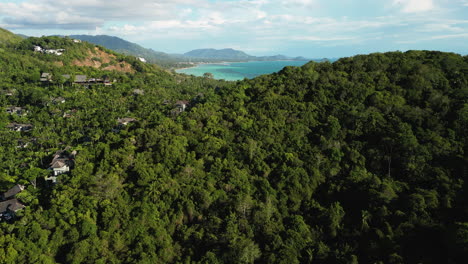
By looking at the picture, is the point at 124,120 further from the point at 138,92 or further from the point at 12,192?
the point at 12,192

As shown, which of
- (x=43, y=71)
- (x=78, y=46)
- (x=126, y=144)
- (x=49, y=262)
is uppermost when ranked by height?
(x=78, y=46)

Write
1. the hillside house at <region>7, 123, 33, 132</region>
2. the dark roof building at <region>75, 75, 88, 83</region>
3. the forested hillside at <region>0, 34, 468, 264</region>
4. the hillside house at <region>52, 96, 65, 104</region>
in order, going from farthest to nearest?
the dark roof building at <region>75, 75, 88, 83</region> → the hillside house at <region>52, 96, 65, 104</region> → the hillside house at <region>7, 123, 33, 132</region> → the forested hillside at <region>0, 34, 468, 264</region>

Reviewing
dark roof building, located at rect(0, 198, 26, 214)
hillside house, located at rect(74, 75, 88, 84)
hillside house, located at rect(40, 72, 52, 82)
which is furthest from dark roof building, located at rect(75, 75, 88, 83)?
dark roof building, located at rect(0, 198, 26, 214)

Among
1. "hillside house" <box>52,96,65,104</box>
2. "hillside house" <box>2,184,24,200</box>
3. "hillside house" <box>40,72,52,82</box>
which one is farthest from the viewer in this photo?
"hillside house" <box>40,72,52,82</box>

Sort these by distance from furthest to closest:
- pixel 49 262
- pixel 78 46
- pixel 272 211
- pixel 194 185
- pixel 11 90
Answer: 1. pixel 78 46
2. pixel 11 90
3. pixel 194 185
4. pixel 272 211
5. pixel 49 262

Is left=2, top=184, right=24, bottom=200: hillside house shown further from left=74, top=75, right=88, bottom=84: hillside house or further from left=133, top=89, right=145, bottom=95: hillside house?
left=74, top=75, right=88, bottom=84: hillside house

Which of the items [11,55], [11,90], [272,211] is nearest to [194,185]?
[272,211]

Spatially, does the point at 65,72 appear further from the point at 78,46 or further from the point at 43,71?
the point at 78,46

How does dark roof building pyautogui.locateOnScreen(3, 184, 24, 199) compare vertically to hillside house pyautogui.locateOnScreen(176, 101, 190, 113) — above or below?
below

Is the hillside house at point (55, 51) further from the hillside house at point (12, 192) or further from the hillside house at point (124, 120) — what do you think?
the hillside house at point (12, 192)
